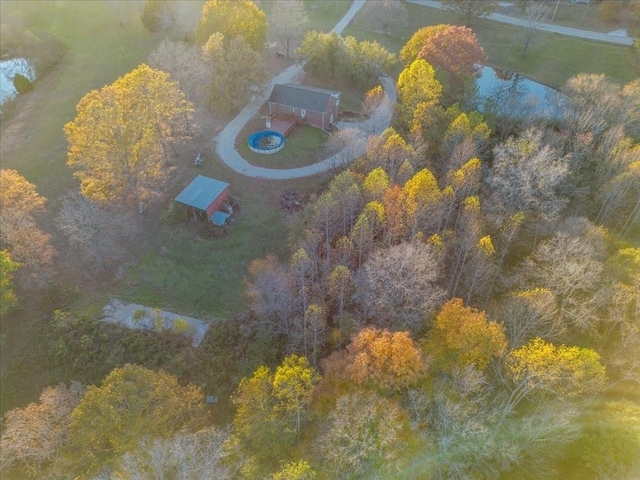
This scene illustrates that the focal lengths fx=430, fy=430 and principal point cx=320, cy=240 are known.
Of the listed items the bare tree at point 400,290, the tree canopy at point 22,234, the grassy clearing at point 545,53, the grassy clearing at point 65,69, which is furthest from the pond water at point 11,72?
the bare tree at point 400,290

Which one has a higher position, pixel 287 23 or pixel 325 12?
pixel 287 23

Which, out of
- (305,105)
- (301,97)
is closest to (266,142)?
(305,105)

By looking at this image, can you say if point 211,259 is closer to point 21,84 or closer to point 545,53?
point 21,84

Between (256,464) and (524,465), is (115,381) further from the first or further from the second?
(524,465)

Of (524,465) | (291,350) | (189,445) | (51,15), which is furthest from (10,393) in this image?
(51,15)

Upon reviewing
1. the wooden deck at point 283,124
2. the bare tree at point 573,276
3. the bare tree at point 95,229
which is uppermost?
the bare tree at point 573,276

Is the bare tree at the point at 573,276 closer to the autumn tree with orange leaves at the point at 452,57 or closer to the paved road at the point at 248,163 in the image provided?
the paved road at the point at 248,163

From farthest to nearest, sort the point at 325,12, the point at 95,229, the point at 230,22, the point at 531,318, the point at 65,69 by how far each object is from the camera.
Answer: the point at 325,12 < the point at 65,69 < the point at 230,22 < the point at 95,229 < the point at 531,318
